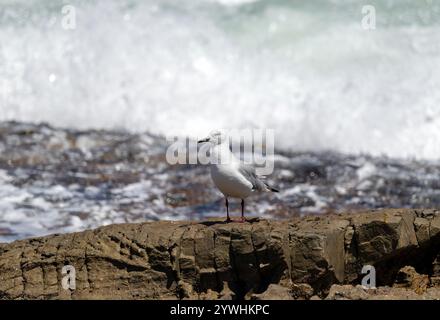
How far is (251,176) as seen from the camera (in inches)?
252

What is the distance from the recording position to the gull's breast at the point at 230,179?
6152 millimetres

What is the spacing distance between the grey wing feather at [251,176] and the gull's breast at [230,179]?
54 mm

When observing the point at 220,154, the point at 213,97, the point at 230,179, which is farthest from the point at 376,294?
the point at 213,97

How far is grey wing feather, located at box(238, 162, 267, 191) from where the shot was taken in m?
6.30

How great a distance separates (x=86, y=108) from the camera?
1425 centimetres

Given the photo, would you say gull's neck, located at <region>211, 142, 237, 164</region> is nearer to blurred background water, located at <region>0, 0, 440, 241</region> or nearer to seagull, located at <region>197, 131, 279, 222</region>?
seagull, located at <region>197, 131, 279, 222</region>

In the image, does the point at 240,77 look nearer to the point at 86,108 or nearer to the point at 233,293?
the point at 86,108

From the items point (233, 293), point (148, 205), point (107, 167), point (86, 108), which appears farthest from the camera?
point (86, 108)

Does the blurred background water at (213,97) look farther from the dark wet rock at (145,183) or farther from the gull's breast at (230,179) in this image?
the gull's breast at (230,179)

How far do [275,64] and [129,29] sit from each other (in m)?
2.94

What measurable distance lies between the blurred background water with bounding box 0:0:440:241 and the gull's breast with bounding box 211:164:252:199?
3.32m

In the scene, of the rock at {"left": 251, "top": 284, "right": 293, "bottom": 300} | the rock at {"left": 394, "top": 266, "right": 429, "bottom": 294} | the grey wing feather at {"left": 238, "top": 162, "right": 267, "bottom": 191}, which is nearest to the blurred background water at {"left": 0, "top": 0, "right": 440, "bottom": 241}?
the grey wing feather at {"left": 238, "top": 162, "right": 267, "bottom": 191}

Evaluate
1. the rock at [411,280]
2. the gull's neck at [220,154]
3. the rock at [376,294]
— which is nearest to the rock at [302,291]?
the rock at [376,294]

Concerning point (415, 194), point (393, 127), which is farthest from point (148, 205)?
point (393, 127)
